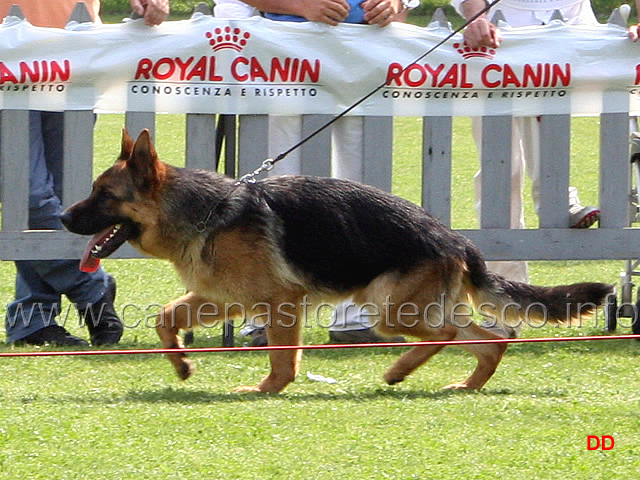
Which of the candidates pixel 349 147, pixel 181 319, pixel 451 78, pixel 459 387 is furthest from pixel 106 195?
pixel 451 78

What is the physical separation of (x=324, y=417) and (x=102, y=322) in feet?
7.58

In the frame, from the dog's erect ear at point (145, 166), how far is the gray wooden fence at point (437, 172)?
3.33ft

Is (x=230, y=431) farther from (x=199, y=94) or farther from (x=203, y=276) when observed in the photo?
(x=199, y=94)

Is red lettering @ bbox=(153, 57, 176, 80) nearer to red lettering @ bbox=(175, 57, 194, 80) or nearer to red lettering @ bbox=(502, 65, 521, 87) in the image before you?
red lettering @ bbox=(175, 57, 194, 80)

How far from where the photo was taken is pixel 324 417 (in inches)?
197

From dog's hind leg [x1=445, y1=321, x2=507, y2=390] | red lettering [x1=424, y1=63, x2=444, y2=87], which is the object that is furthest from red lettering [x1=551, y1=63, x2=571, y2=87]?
dog's hind leg [x1=445, y1=321, x2=507, y2=390]

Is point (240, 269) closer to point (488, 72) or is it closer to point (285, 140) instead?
point (285, 140)

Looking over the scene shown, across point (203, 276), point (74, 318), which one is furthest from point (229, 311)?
point (74, 318)

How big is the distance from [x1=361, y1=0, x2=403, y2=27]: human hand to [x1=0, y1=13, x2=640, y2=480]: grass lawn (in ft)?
5.70

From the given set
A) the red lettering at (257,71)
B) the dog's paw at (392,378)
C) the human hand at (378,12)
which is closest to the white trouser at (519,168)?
the human hand at (378,12)

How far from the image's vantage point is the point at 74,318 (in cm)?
764

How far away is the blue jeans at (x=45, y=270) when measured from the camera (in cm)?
675

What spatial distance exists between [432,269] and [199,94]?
67.3 inches

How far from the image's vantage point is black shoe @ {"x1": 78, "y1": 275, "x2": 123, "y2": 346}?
6.93m
